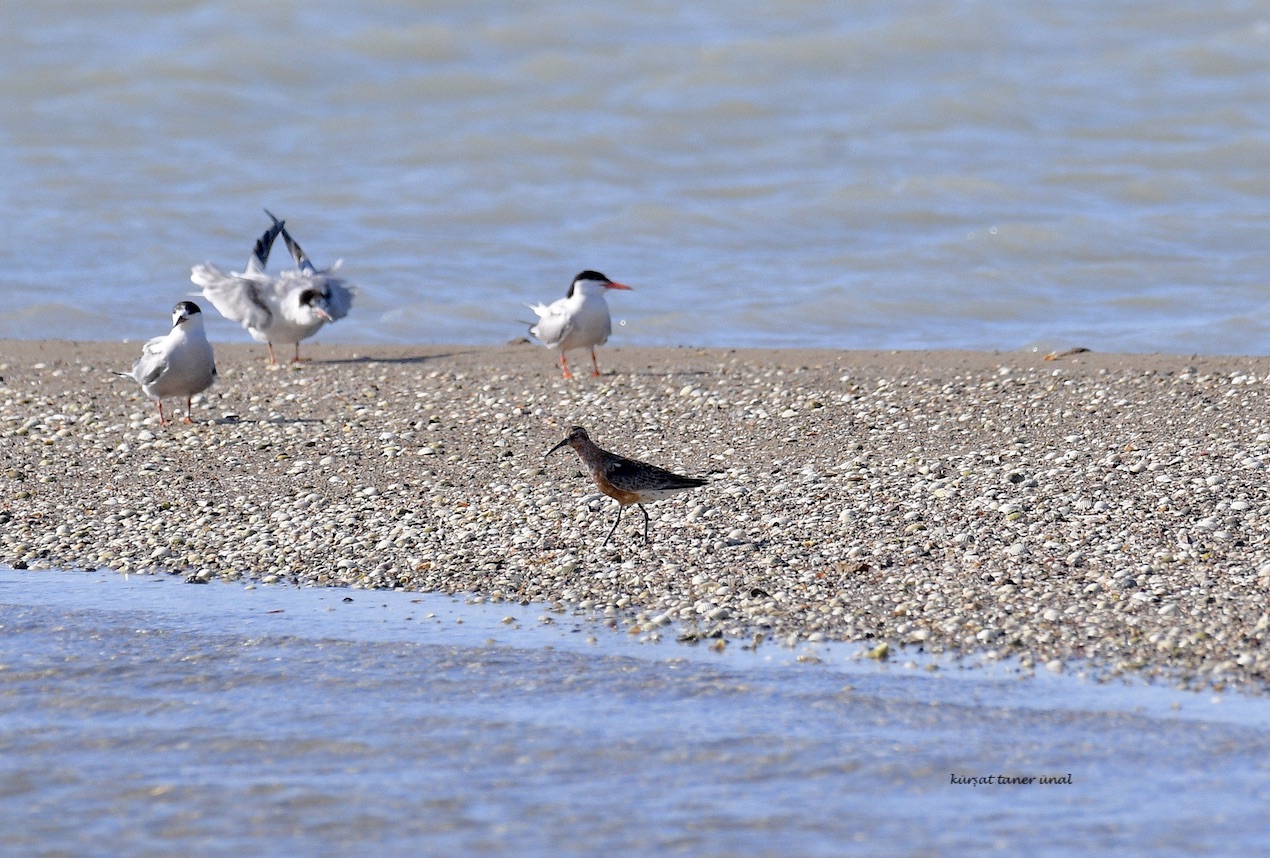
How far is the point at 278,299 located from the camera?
43.1 ft

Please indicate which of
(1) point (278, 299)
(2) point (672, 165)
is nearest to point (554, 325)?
(1) point (278, 299)

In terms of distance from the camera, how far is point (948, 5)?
92.0 ft

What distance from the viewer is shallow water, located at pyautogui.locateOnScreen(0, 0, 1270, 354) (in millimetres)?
15688

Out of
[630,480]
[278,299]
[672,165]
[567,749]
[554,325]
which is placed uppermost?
[672,165]

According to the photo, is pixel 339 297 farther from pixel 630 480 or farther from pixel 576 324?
pixel 630 480

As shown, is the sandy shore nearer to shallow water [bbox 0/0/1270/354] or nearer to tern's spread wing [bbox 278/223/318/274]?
tern's spread wing [bbox 278/223/318/274]

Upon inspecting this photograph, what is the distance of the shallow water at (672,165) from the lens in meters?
15.7

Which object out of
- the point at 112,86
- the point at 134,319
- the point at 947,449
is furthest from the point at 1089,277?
the point at 112,86

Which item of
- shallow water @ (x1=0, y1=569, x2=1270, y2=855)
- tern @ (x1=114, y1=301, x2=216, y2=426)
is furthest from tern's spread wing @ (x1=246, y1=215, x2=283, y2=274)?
shallow water @ (x1=0, y1=569, x2=1270, y2=855)

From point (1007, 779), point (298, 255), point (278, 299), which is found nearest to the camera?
point (1007, 779)

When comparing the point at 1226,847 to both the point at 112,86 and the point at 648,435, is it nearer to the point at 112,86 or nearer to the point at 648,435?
the point at 648,435

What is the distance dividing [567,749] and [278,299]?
8915mm

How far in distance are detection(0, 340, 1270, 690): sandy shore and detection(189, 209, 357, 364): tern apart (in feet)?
2.87

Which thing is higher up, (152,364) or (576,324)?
(576,324)
